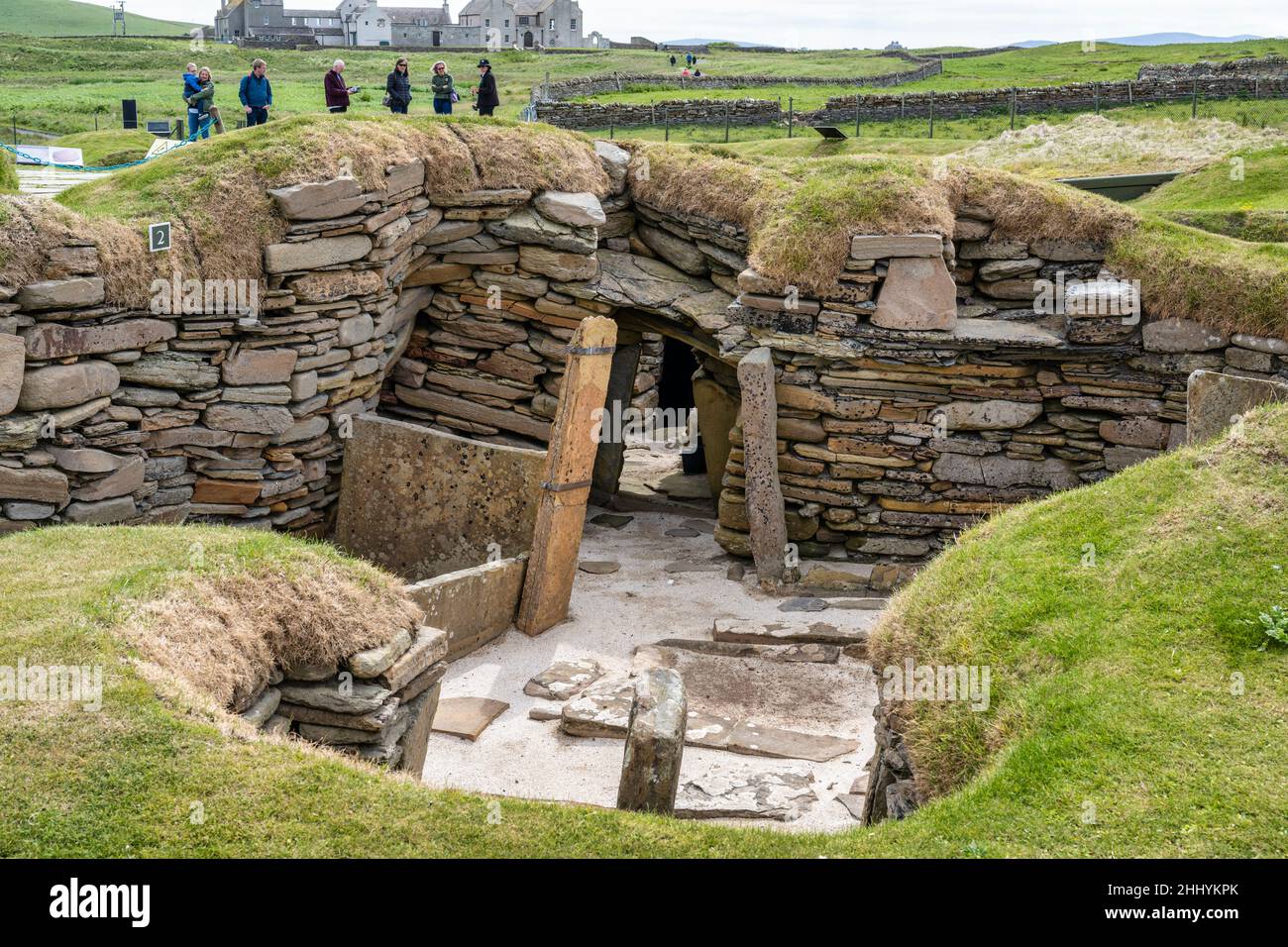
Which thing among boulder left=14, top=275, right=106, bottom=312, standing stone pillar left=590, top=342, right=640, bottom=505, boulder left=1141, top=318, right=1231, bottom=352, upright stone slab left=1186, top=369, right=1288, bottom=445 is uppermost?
boulder left=14, top=275, right=106, bottom=312

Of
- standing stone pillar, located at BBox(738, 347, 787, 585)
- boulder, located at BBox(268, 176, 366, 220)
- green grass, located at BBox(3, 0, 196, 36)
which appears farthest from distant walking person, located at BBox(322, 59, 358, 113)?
green grass, located at BBox(3, 0, 196, 36)

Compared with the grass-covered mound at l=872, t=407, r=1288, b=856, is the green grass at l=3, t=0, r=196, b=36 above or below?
above

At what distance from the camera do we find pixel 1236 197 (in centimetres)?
1564

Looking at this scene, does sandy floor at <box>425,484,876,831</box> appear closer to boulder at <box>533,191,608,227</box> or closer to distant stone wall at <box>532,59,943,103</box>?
boulder at <box>533,191,608,227</box>

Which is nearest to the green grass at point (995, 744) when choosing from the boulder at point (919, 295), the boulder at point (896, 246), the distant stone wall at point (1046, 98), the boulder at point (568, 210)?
the boulder at point (919, 295)

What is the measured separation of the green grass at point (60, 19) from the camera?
9688 cm

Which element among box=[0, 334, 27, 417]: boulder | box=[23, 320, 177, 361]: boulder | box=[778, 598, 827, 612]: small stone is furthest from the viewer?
box=[778, 598, 827, 612]: small stone

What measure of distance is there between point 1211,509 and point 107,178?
408 inches

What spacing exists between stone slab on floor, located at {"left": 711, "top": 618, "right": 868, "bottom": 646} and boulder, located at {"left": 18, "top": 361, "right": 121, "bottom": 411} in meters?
5.71

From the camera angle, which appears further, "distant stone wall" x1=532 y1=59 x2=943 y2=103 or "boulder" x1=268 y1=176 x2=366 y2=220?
"distant stone wall" x1=532 y1=59 x2=943 y2=103

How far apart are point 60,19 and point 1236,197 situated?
357ft

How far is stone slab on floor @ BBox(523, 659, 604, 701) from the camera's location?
33.6ft
